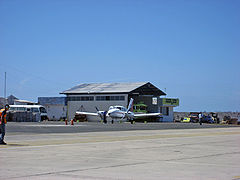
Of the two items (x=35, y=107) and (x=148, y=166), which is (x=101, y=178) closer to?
(x=148, y=166)

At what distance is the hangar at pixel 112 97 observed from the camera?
283ft

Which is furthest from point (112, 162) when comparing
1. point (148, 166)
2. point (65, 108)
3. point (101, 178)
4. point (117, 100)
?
point (65, 108)

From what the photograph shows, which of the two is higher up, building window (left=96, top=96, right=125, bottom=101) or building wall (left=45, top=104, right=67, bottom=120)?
building window (left=96, top=96, right=125, bottom=101)

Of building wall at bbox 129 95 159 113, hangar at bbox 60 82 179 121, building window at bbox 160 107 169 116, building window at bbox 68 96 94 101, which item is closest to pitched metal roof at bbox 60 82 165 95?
hangar at bbox 60 82 179 121

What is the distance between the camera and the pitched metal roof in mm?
87312

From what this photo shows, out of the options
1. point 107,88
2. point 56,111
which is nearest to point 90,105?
point 107,88

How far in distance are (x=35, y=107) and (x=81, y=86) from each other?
65.7ft

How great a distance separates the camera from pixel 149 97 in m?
92.0

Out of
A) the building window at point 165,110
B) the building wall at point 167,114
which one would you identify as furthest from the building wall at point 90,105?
the building wall at point 167,114

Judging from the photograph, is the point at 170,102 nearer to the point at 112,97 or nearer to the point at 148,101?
the point at 148,101

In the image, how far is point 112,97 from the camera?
3430 inches

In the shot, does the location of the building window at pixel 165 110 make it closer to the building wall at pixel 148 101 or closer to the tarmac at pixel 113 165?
the building wall at pixel 148 101

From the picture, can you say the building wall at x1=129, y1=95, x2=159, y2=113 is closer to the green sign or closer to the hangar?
the hangar

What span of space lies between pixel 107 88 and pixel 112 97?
435 cm
